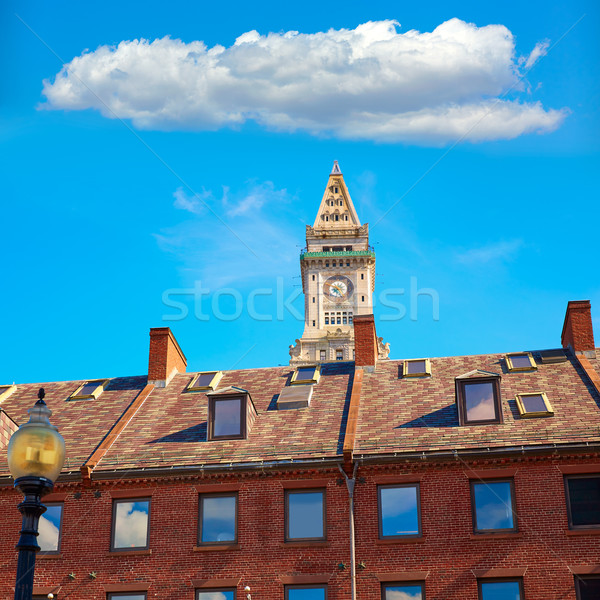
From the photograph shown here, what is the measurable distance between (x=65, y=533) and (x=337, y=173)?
15042cm

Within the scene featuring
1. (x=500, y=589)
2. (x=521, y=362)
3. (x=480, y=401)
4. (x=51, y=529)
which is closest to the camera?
(x=500, y=589)

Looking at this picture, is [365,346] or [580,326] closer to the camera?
[580,326]

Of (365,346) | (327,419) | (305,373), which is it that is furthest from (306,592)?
(365,346)

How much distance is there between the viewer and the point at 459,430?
31266 mm

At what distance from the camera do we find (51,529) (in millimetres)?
30859

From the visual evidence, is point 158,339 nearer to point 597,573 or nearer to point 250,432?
point 250,432

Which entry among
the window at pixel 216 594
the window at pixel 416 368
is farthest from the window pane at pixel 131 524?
the window at pixel 416 368

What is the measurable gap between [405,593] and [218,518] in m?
6.68

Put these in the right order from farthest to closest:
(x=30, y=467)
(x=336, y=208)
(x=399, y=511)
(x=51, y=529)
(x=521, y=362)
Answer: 1. (x=336, y=208)
2. (x=521, y=362)
3. (x=51, y=529)
4. (x=399, y=511)
5. (x=30, y=467)

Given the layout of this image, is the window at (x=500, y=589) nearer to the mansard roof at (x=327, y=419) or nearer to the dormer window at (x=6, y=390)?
the mansard roof at (x=327, y=419)

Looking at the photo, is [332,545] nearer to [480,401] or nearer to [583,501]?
[480,401]

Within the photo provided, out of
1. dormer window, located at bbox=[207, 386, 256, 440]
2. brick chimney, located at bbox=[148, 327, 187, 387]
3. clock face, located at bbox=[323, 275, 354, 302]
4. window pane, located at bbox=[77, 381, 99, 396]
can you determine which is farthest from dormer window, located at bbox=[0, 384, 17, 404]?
clock face, located at bbox=[323, 275, 354, 302]

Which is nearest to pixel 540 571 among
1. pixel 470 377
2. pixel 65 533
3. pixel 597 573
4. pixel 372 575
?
pixel 597 573

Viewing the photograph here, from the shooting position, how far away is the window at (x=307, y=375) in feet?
121
